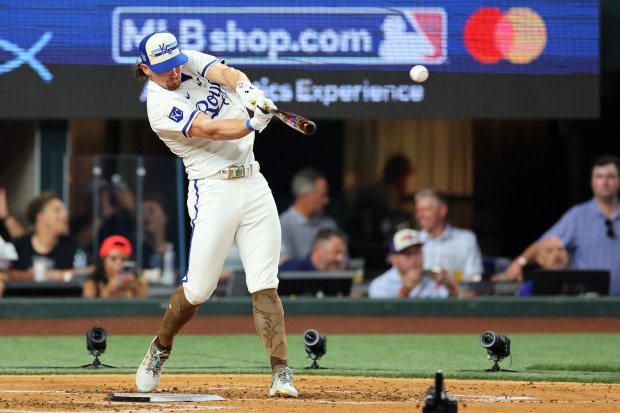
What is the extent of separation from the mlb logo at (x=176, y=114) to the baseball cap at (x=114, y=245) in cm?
588

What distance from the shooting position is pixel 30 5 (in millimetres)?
12406

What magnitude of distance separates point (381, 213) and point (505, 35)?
3340mm

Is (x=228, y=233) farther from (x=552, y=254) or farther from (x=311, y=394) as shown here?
(x=552, y=254)

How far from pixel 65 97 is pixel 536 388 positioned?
662 centimetres

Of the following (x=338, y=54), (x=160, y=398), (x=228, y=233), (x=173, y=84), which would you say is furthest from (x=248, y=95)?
(x=338, y=54)

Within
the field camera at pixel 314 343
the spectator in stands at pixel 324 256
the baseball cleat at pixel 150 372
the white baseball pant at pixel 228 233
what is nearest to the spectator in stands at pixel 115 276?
the spectator in stands at pixel 324 256

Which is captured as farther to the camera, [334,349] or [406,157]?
[406,157]

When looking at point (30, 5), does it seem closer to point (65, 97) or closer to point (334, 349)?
point (65, 97)

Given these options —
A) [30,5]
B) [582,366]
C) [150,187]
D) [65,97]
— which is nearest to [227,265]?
[150,187]

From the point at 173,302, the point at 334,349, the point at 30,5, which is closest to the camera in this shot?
the point at 173,302

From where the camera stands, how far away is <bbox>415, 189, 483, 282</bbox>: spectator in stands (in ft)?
41.1

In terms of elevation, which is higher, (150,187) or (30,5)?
(30,5)

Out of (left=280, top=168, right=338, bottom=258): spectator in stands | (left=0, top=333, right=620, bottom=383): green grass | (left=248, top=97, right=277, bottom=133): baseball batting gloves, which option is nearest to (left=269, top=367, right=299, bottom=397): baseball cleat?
(left=248, top=97, right=277, bottom=133): baseball batting gloves

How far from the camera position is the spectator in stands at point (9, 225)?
12.5 metres
